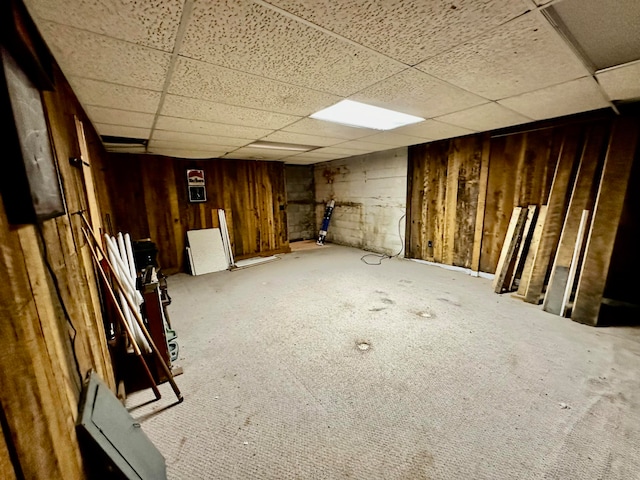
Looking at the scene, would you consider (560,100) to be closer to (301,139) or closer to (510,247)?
(510,247)

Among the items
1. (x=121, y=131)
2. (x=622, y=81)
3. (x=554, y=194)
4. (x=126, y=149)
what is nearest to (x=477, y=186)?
(x=554, y=194)

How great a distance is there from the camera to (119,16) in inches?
40.7

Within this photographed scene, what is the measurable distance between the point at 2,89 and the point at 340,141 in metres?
3.55

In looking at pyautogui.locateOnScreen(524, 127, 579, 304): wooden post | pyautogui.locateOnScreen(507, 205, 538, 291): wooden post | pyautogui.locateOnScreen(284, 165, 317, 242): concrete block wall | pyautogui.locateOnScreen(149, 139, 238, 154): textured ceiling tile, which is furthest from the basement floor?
pyautogui.locateOnScreen(284, 165, 317, 242): concrete block wall

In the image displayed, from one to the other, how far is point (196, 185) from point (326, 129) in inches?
120

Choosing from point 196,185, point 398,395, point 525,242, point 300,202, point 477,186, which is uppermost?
point 196,185

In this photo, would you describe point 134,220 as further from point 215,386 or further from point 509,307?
point 509,307

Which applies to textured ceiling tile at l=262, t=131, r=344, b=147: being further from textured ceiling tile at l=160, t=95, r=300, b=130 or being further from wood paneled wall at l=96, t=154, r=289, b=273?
wood paneled wall at l=96, t=154, r=289, b=273

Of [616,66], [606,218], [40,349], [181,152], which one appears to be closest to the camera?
[40,349]

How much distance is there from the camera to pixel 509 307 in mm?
2939

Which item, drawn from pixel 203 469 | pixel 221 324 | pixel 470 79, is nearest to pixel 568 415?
pixel 203 469

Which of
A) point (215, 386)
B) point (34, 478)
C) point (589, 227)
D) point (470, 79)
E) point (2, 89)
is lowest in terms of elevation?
point (215, 386)

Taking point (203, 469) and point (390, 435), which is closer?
point (203, 469)

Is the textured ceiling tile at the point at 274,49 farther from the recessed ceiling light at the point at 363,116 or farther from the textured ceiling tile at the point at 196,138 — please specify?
the textured ceiling tile at the point at 196,138
